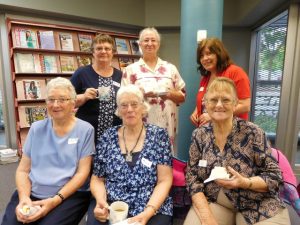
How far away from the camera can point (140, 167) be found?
156cm

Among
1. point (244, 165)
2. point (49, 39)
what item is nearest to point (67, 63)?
point (49, 39)

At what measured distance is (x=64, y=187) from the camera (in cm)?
159

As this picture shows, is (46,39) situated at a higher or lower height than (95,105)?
higher

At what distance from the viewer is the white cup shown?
1359 millimetres

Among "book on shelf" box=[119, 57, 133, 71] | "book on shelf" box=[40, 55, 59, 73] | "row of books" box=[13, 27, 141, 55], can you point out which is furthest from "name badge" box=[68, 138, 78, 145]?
"book on shelf" box=[119, 57, 133, 71]

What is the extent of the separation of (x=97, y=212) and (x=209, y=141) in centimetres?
79

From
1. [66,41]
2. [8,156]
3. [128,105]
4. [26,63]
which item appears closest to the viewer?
[128,105]

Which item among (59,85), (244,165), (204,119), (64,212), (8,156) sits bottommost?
(8,156)

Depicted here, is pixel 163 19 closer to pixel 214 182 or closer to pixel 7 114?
pixel 7 114

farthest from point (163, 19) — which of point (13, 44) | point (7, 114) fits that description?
point (7, 114)

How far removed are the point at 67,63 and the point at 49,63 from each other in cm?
32

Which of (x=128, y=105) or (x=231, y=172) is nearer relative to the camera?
(x=231, y=172)

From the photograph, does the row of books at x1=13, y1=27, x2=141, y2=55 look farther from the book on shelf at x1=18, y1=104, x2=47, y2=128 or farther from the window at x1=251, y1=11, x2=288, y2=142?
the window at x1=251, y1=11, x2=288, y2=142

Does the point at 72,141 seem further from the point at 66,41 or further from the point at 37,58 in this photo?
the point at 66,41
